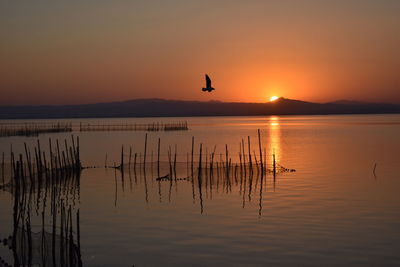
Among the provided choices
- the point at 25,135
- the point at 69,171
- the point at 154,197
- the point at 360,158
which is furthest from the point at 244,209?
the point at 25,135

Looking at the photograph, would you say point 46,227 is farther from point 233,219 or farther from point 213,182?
point 213,182

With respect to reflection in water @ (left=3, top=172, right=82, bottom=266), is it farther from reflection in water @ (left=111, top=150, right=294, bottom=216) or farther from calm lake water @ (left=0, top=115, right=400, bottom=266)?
reflection in water @ (left=111, top=150, right=294, bottom=216)

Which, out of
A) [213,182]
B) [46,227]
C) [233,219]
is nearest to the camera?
[46,227]

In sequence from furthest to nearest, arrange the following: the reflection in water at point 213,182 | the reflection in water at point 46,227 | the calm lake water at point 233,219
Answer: the reflection in water at point 213,182 < the calm lake water at point 233,219 < the reflection in water at point 46,227

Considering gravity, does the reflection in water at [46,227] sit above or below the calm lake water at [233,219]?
above

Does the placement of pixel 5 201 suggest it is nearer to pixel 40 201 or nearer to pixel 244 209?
pixel 40 201

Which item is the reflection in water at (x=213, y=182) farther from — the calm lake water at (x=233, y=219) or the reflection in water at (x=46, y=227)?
the reflection in water at (x=46, y=227)

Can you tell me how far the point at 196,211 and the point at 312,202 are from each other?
12.5 feet

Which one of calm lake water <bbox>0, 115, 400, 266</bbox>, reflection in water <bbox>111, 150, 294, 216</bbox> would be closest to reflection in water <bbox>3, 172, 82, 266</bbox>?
calm lake water <bbox>0, 115, 400, 266</bbox>

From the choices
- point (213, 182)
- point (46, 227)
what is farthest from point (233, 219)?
point (213, 182)

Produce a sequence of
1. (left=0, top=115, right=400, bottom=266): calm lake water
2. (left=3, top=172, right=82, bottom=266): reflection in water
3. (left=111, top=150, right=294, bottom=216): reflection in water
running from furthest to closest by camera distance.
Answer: (left=111, top=150, right=294, bottom=216): reflection in water
(left=0, top=115, right=400, bottom=266): calm lake water
(left=3, top=172, right=82, bottom=266): reflection in water

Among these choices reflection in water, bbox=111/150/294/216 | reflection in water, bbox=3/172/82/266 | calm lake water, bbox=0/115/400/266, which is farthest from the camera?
reflection in water, bbox=111/150/294/216

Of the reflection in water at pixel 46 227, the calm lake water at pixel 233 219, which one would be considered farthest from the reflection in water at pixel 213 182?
the reflection in water at pixel 46 227

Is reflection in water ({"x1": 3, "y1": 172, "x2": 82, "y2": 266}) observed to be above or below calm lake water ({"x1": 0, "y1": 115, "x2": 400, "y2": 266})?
above
